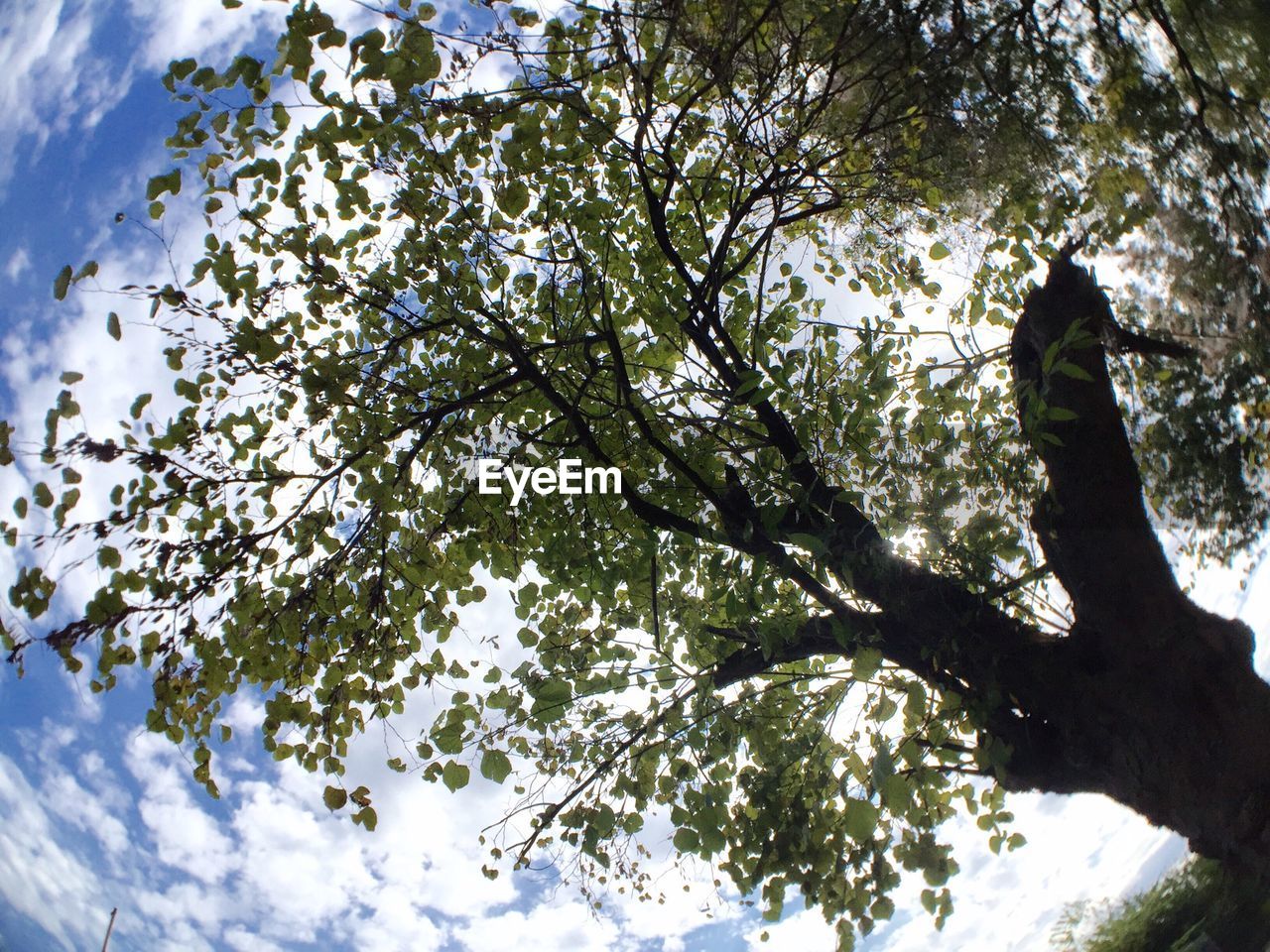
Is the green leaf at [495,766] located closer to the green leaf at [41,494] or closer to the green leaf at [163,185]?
the green leaf at [41,494]

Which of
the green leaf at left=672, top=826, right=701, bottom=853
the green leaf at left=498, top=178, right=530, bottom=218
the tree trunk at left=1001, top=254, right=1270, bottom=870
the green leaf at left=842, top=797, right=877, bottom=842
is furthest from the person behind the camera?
the green leaf at left=498, top=178, right=530, bottom=218

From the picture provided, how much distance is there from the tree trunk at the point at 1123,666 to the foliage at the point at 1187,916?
7.7 inches

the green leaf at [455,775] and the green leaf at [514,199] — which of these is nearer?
the green leaf at [455,775]

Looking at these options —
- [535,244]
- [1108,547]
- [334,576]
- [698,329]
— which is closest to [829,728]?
[1108,547]

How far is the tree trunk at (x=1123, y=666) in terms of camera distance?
3.45 metres

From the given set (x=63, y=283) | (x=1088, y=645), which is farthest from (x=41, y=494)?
(x=1088, y=645)

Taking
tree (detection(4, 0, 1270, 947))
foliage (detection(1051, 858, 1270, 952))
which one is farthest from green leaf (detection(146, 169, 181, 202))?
foliage (detection(1051, 858, 1270, 952))

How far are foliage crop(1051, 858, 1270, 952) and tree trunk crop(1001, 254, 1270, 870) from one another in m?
0.20

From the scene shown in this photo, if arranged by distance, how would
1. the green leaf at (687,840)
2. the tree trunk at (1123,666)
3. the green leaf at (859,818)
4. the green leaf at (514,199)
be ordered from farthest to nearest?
the green leaf at (514,199) < the green leaf at (687,840) < the tree trunk at (1123,666) < the green leaf at (859,818)

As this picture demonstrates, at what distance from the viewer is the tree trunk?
11.3 feet

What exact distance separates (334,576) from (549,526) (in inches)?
60.8

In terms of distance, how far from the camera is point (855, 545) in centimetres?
441

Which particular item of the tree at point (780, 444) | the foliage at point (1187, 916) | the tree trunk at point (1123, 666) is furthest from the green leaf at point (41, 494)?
the foliage at point (1187, 916)

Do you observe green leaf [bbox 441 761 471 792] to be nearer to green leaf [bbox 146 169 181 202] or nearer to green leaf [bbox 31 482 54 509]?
green leaf [bbox 31 482 54 509]
